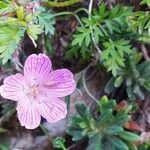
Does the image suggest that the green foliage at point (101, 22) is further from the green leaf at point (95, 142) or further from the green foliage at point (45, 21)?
the green leaf at point (95, 142)

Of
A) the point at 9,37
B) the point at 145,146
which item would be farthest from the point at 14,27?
the point at 145,146

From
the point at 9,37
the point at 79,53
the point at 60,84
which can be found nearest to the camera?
the point at 9,37

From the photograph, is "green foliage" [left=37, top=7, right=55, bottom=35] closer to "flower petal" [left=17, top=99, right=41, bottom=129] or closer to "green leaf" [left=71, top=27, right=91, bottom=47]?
"green leaf" [left=71, top=27, right=91, bottom=47]

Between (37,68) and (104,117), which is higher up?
(37,68)

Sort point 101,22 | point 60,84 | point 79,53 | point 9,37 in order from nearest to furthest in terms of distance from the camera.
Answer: point 9,37
point 60,84
point 101,22
point 79,53

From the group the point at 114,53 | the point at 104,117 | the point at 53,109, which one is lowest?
the point at 104,117

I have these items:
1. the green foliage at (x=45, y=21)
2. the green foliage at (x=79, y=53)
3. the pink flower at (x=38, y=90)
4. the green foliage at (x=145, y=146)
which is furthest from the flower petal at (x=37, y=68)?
the green foliage at (x=145, y=146)

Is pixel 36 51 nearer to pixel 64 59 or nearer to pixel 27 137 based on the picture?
pixel 64 59

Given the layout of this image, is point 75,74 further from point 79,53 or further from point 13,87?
point 13,87
